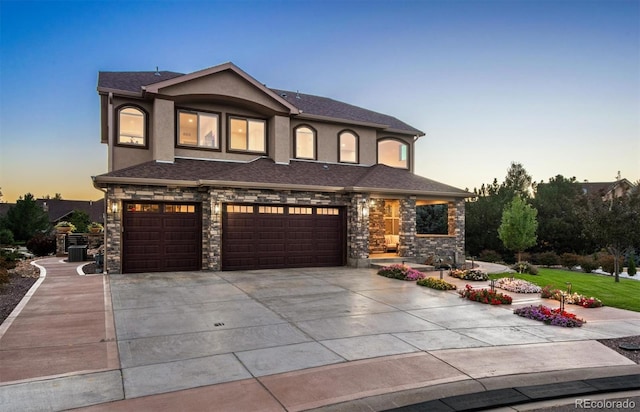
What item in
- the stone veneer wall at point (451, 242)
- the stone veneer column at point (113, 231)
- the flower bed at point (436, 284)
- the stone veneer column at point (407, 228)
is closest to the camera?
the flower bed at point (436, 284)

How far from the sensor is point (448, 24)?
16344 mm

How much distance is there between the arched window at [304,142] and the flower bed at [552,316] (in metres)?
12.1

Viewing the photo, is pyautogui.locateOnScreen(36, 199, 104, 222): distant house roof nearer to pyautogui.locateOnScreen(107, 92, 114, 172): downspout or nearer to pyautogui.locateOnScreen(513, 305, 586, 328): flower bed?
pyautogui.locateOnScreen(107, 92, 114, 172): downspout

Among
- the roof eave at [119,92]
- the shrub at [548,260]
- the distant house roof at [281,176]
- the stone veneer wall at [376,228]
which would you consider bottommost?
the shrub at [548,260]

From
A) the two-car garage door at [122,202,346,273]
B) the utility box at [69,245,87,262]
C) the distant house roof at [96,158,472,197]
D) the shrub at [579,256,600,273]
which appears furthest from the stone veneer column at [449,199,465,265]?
the utility box at [69,245,87,262]

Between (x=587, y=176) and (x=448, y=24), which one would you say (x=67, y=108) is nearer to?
(x=448, y=24)

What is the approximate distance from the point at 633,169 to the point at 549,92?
14836 millimetres

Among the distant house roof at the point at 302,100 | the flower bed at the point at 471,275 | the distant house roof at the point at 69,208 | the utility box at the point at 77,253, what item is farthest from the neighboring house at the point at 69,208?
the flower bed at the point at 471,275

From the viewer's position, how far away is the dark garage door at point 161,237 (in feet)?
46.2

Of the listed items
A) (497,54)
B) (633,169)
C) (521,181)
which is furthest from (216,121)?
(633,169)

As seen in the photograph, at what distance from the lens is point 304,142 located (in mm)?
18672

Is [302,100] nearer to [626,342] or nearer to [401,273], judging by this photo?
[401,273]

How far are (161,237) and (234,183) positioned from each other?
3.48 m

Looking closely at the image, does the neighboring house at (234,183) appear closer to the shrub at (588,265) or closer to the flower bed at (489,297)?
the flower bed at (489,297)
